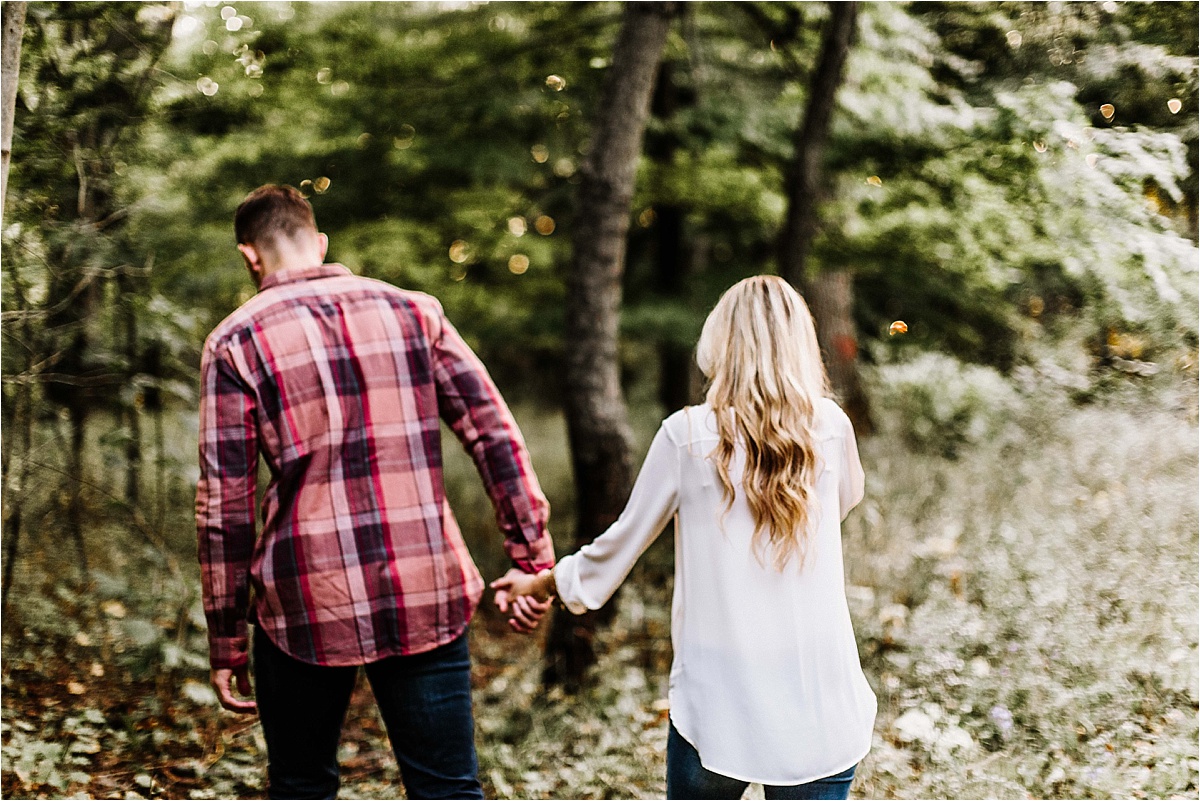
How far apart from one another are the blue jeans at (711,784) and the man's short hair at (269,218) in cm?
184

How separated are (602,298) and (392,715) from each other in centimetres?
282

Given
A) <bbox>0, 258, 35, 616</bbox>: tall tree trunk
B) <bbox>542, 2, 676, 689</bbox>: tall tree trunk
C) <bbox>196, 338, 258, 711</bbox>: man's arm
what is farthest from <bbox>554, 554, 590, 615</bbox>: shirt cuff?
<bbox>0, 258, 35, 616</bbox>: tall tree trunk

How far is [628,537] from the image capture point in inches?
92.2

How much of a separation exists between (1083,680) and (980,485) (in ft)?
9.37

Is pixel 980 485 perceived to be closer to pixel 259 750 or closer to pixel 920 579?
pixel 920 579

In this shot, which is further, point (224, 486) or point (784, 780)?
point (224, 486)

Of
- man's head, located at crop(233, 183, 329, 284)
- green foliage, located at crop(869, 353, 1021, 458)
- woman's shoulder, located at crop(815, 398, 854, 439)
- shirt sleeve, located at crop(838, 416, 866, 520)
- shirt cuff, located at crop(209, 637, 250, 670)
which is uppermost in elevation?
man's head, located at crop(233, 183, 329, 284)

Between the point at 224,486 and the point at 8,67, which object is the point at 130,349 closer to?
the point at 8,67

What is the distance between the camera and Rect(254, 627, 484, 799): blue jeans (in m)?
2.59

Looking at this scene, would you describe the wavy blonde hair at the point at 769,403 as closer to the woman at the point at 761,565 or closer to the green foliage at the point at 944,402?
the woman at the point at 761,565

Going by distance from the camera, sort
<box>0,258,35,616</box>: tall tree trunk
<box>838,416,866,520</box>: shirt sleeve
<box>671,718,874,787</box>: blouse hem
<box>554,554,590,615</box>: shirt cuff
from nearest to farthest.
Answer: <box>671,718,874,787</box>: blouse hem, <box>838,416,866,520</box>: shirt sleeve, <box>554,554,590,615</box>: shirt cuff, <box>0,258,35,616</box>: tall tree trunk

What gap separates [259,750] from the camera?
4035mm

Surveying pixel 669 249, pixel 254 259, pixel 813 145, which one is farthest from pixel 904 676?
pixel 669 249

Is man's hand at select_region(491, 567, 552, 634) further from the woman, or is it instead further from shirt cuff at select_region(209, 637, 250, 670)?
shirt cuff at select_region(209, 637, 250, 670)
